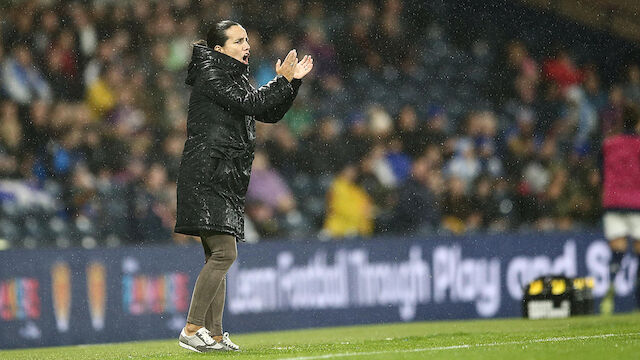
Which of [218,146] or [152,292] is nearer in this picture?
[218,146]

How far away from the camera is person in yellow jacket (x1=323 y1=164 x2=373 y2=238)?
1396 cm

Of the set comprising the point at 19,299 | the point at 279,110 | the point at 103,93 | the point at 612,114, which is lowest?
the point at 19,299

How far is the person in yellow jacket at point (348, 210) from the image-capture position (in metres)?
14.0

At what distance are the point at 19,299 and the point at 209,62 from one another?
186 inches

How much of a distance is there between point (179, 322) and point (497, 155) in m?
6.05

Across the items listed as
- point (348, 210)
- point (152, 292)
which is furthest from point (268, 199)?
point (152, 292)

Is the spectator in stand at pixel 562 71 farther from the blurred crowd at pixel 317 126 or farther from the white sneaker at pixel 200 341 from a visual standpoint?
the white sneaker at pixel 200 341

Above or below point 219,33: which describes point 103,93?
above

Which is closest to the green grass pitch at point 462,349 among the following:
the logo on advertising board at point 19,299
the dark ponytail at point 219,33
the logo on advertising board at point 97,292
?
the logo on advertising board at point 19,299

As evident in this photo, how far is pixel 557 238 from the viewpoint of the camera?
13.9 metres

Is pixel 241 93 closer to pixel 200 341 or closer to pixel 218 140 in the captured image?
pixel 218 140

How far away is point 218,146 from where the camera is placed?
6945 mm

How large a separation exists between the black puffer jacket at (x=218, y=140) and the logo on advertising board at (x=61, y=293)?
14.5 ft

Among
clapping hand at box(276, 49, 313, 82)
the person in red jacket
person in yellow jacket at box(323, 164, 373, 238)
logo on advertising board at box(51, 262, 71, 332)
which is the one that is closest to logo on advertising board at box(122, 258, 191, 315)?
logo on advertising board at box(51, 262, 71, 332)
